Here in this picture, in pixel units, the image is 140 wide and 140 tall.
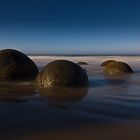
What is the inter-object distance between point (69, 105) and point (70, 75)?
2320 millimetres

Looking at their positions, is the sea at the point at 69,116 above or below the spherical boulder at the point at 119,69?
above

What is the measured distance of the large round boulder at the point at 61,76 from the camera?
22.1ft

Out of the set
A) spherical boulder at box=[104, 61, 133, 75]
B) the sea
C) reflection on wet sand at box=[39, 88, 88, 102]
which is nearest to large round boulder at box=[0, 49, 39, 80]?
reflection on wet sand at box=[39, 88, 88, 102]

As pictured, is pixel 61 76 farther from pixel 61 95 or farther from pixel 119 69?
pixel 119 69

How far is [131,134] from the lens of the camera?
3.11 meters

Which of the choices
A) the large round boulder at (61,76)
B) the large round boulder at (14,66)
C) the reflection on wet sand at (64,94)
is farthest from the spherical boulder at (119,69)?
the reflection on wet sand at (64,94)

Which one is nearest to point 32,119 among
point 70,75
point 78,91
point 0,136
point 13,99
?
point 0,136

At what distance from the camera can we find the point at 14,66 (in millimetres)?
8281

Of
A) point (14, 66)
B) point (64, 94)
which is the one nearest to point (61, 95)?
point (64, 94)

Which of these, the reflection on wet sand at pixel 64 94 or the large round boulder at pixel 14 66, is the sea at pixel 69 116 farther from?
the large round boulder at pixel 14 66

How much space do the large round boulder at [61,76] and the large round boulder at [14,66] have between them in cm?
152

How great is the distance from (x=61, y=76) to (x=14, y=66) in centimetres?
204

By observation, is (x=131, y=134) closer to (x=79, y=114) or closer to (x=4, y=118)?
(x=79, y=114)

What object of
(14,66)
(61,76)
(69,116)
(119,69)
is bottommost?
(119,69)
